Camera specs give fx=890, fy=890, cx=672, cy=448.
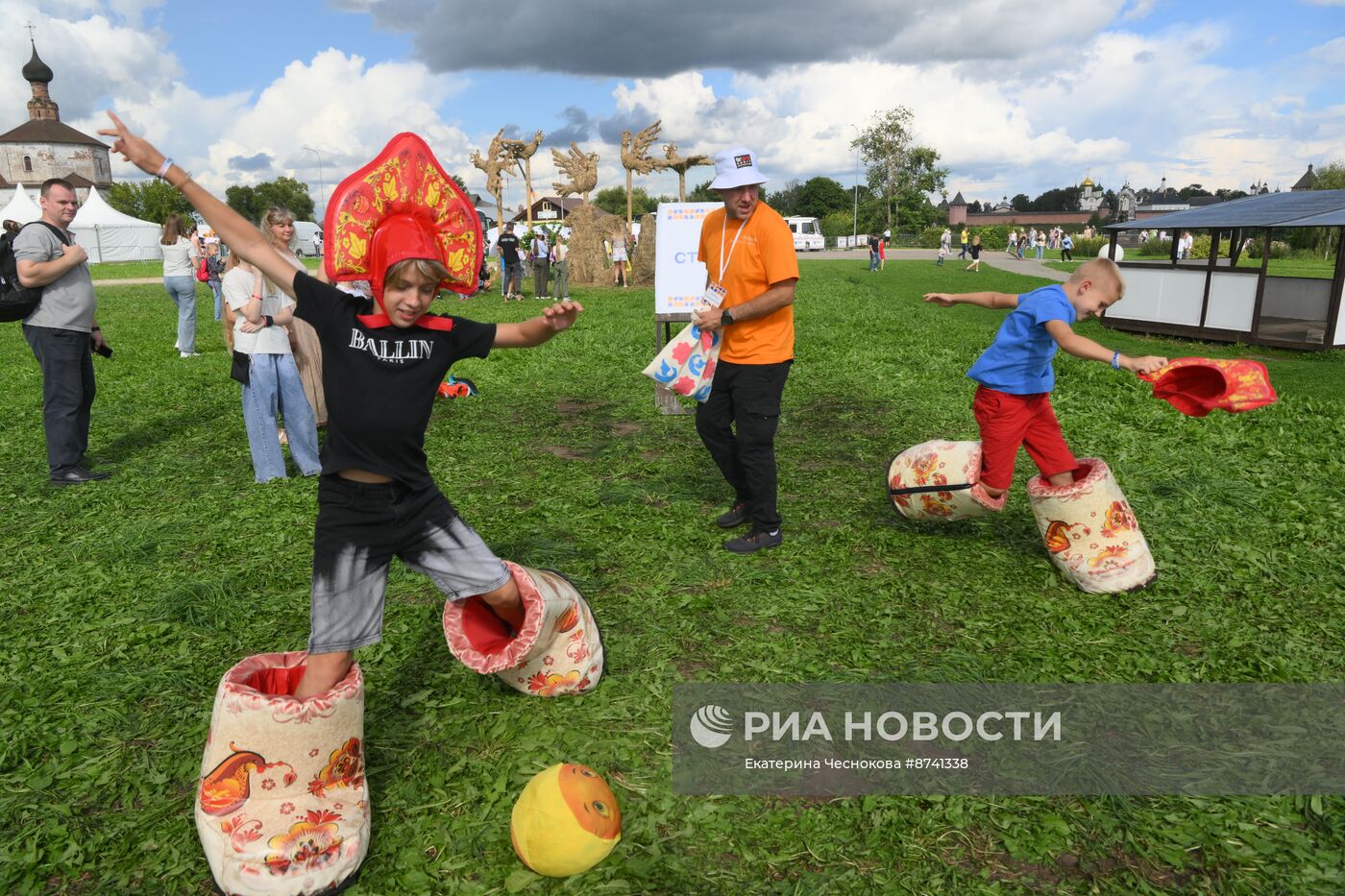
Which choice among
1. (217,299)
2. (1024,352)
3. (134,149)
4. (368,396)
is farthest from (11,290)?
(217,299)

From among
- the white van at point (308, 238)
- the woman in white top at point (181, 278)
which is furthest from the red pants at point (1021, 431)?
the white van at point (308, 238)

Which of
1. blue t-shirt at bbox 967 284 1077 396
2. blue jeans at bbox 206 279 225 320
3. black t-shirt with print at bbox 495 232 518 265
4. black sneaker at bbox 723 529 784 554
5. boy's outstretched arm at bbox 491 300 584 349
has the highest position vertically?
black t-shirt with print at bbox 495 232 518 265

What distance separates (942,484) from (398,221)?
3.77 m

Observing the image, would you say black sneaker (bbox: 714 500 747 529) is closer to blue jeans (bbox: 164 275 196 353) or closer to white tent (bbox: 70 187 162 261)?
blue jeans (bbox: 164 275 196 353)

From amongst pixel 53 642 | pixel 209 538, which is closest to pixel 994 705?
pixel 53 642

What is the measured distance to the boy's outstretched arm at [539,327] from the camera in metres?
3.40

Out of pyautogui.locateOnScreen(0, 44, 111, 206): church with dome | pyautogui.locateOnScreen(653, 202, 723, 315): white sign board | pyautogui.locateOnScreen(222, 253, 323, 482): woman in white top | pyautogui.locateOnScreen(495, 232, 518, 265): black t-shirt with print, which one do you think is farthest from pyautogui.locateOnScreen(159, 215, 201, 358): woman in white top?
pyautogui.locateOnScreen(0, 44, 111, 206): church with dome

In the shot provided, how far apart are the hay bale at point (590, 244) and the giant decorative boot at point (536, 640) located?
25.8 metres

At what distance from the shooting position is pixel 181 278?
13.9 metres

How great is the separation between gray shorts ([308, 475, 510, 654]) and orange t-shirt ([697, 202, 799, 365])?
2.57 meters

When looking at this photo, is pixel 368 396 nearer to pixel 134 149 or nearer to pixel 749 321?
pixel 134 149

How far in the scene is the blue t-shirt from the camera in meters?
4.98

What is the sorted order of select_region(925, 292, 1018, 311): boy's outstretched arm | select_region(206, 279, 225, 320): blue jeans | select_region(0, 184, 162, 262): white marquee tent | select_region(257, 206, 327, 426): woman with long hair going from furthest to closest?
1. select_region(0, 184, 162, 262): white marquee tent
2. select_region(206, 279, 225, 320): blue jeans
3. select_region(257, 206, 327, 426): woman with long hair
4. select_region(925, 292, 1018, 311): boy's outstretched arm

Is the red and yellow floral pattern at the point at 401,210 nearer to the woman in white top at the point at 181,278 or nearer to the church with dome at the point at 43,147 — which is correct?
the woman in white top at the point at 181,278
